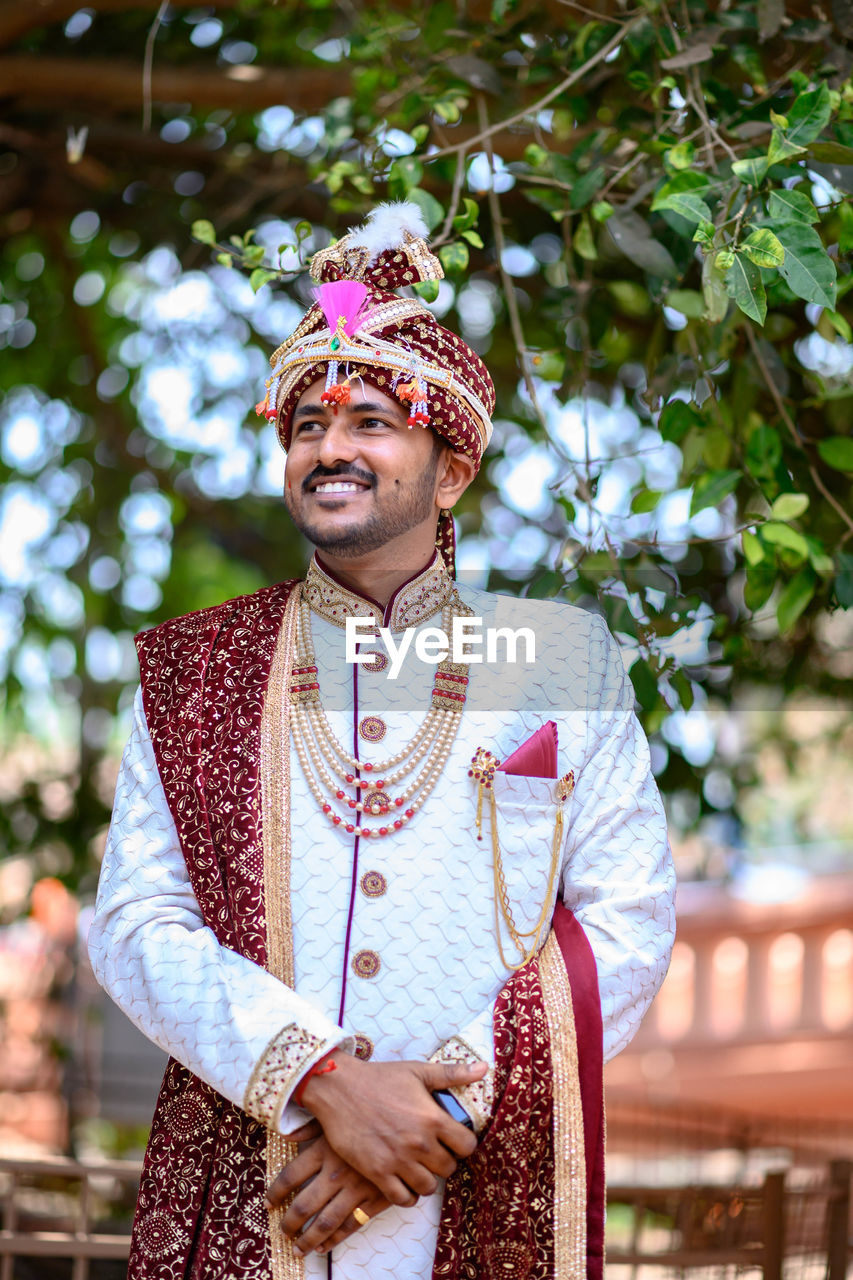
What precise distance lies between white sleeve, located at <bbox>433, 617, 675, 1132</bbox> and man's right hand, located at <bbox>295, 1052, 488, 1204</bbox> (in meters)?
0.04

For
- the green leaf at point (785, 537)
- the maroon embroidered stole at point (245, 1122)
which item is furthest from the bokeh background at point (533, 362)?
the maroon embroidered stole at point (245, 1122)

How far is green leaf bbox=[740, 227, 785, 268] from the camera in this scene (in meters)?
2.39

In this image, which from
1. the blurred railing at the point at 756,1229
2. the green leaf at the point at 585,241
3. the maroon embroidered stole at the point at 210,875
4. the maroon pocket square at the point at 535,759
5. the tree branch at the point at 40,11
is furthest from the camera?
the tree branch at the point at 40,11

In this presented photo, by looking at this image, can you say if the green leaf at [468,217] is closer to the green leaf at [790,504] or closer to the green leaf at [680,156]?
the green leaf at [680,156]

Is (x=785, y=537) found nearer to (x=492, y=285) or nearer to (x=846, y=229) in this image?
(x=846, y=229)

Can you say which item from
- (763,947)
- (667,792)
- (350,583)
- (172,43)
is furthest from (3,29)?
(763,947)

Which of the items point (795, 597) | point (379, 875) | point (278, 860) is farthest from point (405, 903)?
point (795, 597)

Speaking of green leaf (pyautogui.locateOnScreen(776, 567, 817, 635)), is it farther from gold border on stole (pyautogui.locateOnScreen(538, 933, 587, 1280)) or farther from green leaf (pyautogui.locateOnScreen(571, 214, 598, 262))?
gold border on stole (pyautogui.locateOnScreen(538, 933, 587, 1280))

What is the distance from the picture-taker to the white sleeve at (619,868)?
2.17 m

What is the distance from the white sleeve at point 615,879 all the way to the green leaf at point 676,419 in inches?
31.9

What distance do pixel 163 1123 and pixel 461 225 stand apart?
180 cm

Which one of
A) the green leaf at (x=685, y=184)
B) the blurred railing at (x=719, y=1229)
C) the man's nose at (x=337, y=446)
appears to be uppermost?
the green leaf at (x=685, y=184)

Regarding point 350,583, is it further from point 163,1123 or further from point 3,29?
point 3,29

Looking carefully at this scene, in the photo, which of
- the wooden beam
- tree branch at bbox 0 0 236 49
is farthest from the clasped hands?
tree branch at bbox 0 0 236 49
